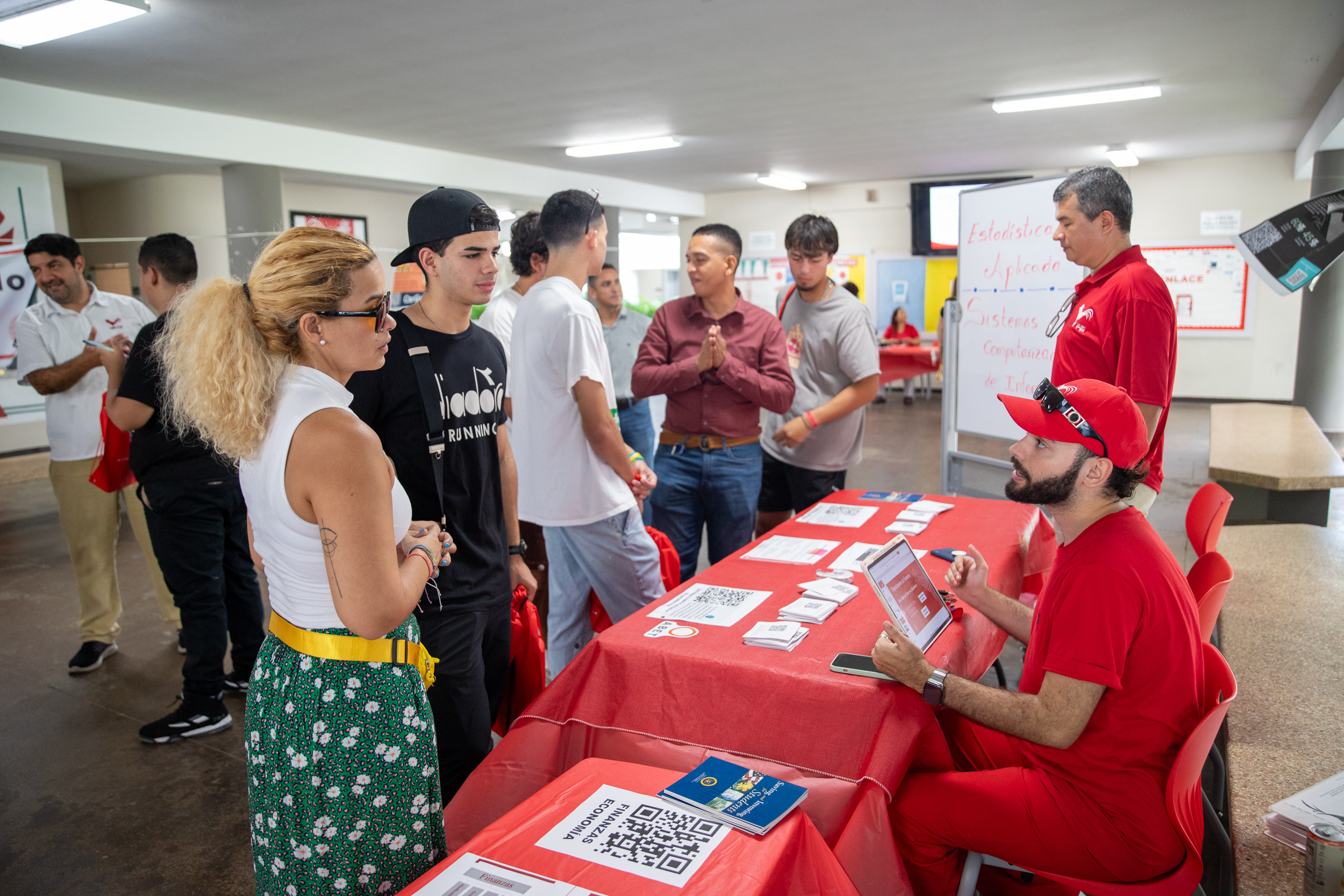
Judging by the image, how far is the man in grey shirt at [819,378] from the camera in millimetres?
3229

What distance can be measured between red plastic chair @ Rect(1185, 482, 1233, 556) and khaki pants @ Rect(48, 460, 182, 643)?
387 cm

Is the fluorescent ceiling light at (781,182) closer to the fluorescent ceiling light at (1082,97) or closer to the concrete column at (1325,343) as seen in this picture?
the fluorescent ceiling light at (1082,97)

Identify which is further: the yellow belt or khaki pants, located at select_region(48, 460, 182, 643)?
khaki pants, located at select_region(48, 460, 182, 643)

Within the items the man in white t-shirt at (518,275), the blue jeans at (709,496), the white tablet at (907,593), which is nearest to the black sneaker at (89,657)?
the man in white t-shirt at (518,275)

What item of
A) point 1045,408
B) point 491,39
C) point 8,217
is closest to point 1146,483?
point 1045,408

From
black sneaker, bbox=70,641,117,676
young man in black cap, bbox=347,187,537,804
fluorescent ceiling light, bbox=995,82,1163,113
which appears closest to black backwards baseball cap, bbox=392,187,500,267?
young man in black cap, bbox=347,187,537,804

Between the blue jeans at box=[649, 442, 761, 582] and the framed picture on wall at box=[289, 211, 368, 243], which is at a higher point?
the framed picture on wall at box=[289, 211, 368, 243]

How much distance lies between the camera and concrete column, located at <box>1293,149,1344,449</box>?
705 centimetres

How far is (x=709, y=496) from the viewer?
3.02 metres

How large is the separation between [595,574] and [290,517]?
128cm

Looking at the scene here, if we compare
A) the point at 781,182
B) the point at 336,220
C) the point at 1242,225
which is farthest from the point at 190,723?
the point at 1242,225

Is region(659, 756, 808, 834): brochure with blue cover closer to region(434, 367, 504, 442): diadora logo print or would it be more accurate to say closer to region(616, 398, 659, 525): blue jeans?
region(434, 367, 504, 442): diadora logo print

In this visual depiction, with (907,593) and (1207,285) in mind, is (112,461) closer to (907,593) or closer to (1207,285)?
(907,593)

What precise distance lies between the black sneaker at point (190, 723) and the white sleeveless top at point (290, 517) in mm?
2073
